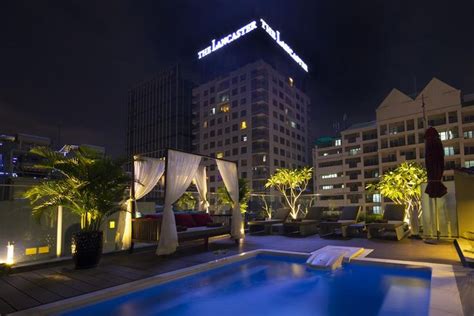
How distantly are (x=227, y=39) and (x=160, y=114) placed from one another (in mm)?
22350

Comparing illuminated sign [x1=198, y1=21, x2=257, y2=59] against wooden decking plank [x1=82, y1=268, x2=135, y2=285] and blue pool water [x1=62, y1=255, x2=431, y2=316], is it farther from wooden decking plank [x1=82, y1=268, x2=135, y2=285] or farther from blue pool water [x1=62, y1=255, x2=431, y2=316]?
wooden decking plank [x1=82, y1=268, x2=135, y2=285]

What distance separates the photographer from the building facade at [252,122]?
50.1 meters

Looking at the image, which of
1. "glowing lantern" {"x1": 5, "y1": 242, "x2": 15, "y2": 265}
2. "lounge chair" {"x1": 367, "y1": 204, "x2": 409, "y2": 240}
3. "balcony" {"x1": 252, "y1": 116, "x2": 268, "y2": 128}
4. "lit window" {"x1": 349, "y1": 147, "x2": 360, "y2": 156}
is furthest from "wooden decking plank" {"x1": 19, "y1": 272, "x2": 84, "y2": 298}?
"balcony" {"x1": 252, "y1": 116, "x2": 268, "y2": 128}

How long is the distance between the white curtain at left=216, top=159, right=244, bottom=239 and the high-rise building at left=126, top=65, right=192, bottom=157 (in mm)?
52279

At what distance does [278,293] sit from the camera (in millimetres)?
4957

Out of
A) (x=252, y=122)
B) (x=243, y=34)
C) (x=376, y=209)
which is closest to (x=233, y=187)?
(x=376, y=209)

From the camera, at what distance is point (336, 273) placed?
232 inches

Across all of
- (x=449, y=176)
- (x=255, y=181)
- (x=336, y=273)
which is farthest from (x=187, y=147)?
(x=336, y=273)

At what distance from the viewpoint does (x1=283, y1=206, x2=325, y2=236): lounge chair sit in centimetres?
1057

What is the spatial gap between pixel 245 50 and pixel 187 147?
22684mm

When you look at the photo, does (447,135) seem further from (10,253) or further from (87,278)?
(10,253)

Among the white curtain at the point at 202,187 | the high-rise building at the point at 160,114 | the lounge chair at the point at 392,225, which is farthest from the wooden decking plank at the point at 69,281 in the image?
the high-rise building at the point at 160,114

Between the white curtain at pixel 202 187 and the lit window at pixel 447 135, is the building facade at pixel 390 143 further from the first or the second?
the white curtain at pixel 202 187

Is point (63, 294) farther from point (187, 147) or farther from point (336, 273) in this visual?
point (187, 147)
